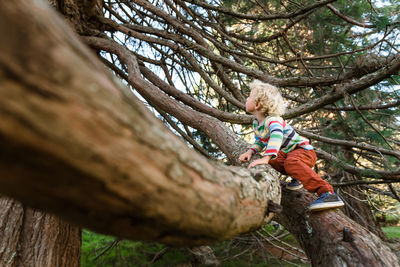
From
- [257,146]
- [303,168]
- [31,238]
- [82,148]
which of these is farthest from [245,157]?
[31,238]

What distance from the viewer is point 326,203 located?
1728 mm

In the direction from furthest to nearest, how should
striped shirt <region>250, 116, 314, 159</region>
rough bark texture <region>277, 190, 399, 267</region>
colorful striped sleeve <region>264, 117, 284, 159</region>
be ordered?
striped shirt <region>250, 116, 314, 159</region>, colorful striped sleeve <region>264, 117, 284, 159</region>, rough bark texture <region>277, 190, 399, 267</region>

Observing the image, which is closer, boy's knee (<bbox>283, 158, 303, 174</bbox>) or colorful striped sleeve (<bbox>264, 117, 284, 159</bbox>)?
colorful striped sleeve (<bbox>264, 117, 284, 159</bbox>)

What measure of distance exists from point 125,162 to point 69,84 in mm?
176

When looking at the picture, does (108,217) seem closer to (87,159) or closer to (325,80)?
(87,159)

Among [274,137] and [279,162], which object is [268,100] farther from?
[279,162]

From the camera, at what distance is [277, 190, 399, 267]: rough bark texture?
1.40 m

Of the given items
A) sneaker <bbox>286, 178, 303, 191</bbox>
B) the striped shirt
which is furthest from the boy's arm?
sneaker <bbox>286, 178, 303, 191</bbox>

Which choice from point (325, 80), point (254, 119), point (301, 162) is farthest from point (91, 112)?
point (325, 80)

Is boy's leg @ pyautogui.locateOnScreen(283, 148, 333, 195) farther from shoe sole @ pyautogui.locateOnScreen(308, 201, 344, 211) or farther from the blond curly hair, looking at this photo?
the blond curly hair

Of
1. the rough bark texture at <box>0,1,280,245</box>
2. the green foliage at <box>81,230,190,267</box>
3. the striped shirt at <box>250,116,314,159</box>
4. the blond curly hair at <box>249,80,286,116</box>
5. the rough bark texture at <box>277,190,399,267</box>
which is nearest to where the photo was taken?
the rough bark texture at <box>0,1,280,245</box>

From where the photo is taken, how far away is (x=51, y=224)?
2172 mm

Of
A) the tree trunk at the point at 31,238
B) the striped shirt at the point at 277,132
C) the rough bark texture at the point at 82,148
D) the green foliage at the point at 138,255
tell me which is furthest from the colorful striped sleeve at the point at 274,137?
the green foliage at the point at 138,255

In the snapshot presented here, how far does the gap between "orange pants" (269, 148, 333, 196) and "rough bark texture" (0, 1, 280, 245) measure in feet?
4.72
